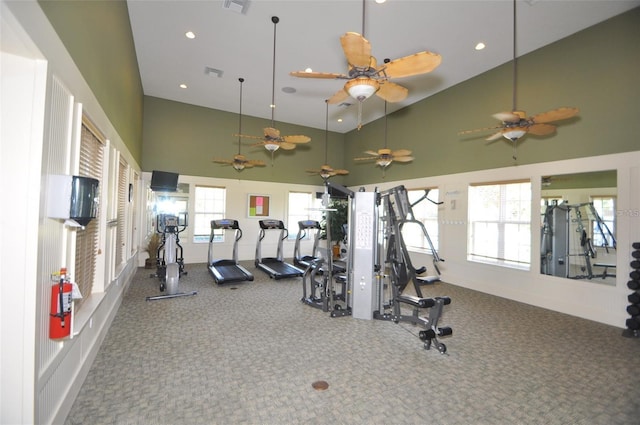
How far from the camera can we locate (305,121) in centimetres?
1014

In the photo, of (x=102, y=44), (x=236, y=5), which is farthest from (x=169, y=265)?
(x=236, y=5)

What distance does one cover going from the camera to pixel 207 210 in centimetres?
923

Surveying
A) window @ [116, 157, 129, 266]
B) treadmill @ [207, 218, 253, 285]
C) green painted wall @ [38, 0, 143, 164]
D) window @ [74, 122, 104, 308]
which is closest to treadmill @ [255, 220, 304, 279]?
treadmill @ [207, 218, 253, 285]

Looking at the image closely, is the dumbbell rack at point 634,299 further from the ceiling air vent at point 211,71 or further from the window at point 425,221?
the ceiling air vent at point 211,71

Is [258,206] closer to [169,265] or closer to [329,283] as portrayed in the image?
[169,265]

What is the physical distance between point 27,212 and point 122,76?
12.4 ft

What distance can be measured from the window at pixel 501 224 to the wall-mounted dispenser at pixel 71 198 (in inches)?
267

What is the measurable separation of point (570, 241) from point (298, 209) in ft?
24.8

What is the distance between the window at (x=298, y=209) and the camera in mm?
10516

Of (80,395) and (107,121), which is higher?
(107,121)

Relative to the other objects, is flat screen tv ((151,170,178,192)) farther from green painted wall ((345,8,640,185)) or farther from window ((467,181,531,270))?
window ((467,181,531,270))

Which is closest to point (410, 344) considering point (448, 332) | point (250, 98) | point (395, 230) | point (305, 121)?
point (448, 332)

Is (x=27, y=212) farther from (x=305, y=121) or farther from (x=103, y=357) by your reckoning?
(x=305, y=121)

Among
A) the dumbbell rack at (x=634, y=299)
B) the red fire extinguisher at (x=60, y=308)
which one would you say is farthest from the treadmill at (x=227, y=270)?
the dumbbell rack at (x=634, y=299)
